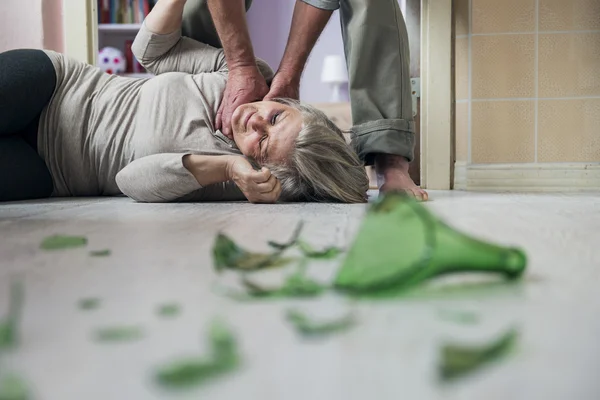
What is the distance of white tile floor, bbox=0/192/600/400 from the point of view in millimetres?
259

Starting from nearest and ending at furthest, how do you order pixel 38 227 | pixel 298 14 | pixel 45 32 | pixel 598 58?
pixel 38 227
pixel 298 14
pixel 598 58
pixel 45 32

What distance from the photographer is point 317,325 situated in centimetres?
35

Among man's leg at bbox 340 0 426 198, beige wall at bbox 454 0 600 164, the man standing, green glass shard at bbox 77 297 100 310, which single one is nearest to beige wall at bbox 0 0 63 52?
the man standing

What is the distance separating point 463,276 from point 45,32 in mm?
2521

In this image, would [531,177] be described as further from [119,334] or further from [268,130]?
[119,334]

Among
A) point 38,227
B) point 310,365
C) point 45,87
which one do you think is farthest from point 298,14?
point 310,365

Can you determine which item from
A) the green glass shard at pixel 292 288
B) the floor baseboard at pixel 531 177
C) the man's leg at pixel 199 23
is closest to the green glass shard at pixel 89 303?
the green glass shard at pixel 292 288

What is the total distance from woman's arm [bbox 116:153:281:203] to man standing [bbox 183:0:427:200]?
25cm

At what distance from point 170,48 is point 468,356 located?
1537 mm

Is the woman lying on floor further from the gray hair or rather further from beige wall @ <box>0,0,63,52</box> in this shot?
beige wall @ <box>0,0,63,52</box>

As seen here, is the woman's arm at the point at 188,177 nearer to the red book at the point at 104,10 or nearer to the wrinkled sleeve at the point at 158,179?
the wrinkled sleeve at the point at 158,179

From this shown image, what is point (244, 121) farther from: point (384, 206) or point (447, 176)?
point (447, 176)

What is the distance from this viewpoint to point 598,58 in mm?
2209

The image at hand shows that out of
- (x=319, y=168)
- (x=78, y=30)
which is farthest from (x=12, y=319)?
(x=78, y=30)
